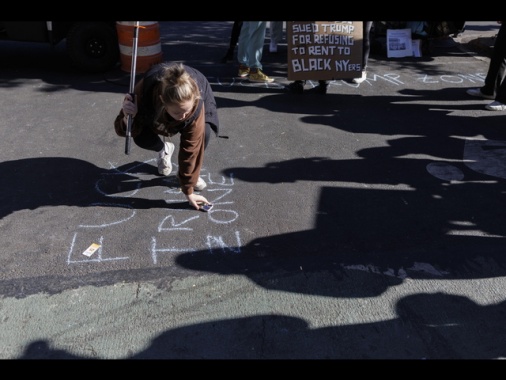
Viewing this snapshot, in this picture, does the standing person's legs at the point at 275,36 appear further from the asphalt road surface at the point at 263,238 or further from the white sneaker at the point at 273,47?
the asphalt road surface at the point at 263,238

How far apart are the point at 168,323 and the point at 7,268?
4.03ft

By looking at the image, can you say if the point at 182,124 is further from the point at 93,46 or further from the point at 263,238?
the point at 93,46

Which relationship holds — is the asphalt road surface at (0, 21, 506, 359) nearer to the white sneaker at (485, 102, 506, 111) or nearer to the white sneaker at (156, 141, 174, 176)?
the white sneaker at (156, 141, 174, 176)

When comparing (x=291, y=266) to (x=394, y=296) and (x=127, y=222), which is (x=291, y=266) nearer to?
(x=394, y=296)

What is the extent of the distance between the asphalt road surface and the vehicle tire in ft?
3.79

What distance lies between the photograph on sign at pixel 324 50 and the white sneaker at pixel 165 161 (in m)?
2.66

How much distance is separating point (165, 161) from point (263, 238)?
129 centimetres

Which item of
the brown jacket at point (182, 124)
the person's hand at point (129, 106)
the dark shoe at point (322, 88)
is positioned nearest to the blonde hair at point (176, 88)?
the brown jacket at point (182, 124)

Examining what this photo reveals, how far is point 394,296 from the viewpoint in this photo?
2.86 meters

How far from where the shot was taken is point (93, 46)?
6766 mm

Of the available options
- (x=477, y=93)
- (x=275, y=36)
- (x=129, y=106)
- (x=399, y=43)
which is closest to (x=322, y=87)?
(x=477, y=93)

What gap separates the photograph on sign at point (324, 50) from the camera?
6160 mm
